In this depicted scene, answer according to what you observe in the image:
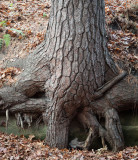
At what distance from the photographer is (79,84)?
13.7 feet

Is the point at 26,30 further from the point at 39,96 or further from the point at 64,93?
the point at 64,93

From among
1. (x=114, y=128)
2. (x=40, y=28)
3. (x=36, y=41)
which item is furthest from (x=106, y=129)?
(x=40, y=28)

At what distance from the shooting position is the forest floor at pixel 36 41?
149 inches

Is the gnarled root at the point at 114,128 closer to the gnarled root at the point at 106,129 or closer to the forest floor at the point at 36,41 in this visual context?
the gnarled root at the point at 106,129

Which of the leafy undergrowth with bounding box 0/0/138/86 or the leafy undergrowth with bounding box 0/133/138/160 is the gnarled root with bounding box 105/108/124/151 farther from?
the leafy undergrowth with bounding box 0/0/138/86

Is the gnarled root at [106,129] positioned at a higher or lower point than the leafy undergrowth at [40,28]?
lower

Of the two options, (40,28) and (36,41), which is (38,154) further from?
(40,28)

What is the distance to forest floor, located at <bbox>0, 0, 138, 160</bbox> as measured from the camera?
378cm

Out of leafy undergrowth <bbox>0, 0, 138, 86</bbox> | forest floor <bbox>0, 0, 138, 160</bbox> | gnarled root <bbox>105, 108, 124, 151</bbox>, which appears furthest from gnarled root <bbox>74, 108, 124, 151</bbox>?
leafy undergrowth <bbox>0, 0, 138, 86</bbox>

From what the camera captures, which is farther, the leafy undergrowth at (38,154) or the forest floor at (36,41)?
the forest floor at (36,41)

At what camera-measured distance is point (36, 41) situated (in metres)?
5.41

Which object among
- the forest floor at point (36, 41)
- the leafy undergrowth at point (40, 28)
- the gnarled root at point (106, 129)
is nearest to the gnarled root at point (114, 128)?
the gnarled root at point (106, 129)

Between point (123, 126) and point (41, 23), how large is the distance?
4.40 m

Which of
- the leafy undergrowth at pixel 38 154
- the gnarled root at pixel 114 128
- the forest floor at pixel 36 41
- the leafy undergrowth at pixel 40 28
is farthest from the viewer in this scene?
the leafy undergrowth at pixel 40 28
